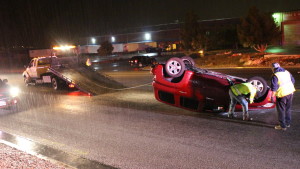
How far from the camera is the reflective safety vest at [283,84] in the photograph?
664cm

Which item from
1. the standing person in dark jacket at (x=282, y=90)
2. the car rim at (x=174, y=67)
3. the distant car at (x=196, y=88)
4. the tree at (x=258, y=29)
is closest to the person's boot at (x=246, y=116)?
the distant car at (x=196, y=88)

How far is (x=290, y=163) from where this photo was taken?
507 centimetres

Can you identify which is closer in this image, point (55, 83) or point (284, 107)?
point (284, 107)

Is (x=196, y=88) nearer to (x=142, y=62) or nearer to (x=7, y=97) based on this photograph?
(x=7, y=97)

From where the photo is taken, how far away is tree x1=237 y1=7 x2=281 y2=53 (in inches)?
1063

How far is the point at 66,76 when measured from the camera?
48.9 ft

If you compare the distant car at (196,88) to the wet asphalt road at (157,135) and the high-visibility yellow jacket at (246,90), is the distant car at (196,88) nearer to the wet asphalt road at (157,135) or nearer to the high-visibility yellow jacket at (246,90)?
the wet asphalt road at (157,135)

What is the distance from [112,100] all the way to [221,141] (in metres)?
6.63

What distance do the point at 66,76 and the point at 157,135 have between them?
30.0 feet

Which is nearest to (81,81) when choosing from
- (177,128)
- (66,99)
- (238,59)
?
(66,99)

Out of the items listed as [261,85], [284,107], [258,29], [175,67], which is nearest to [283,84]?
[284,107]

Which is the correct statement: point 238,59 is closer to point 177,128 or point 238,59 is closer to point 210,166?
point 177,128

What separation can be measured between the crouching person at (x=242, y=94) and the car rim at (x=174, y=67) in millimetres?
1765

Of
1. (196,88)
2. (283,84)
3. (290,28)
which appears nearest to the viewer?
(283,84)
